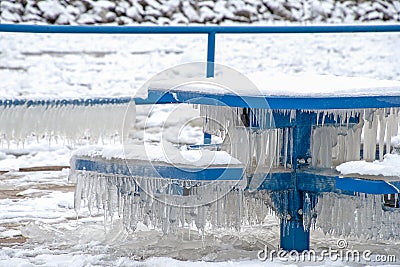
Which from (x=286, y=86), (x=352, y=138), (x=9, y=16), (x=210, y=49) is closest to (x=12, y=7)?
(x=9, y=16)

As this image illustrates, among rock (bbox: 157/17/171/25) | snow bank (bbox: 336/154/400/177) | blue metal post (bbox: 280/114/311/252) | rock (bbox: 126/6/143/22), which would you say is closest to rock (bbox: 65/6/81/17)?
rock (bbox: 126/6/143/22)

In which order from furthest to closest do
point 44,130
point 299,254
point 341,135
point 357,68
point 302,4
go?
1. point 302,4
2. point 357,68
3. point 44,130
4. point 341,135
5. point 299,254

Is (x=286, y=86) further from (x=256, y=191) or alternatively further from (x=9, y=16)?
(x=9, y=16)

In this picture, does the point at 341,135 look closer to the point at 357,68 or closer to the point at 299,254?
the point at 299,254

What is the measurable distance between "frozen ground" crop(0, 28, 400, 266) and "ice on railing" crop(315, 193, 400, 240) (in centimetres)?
18

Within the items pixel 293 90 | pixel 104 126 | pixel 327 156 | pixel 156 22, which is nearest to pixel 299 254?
pixel 327 156

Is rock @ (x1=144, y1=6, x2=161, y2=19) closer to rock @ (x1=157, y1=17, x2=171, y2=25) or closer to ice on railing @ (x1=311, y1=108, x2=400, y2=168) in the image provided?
rock @ (x1=157, y1=17, x2=171, y2=25)

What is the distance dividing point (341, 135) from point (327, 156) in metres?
0.16

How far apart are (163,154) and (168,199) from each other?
6.2 inches

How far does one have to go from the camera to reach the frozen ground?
121 inches

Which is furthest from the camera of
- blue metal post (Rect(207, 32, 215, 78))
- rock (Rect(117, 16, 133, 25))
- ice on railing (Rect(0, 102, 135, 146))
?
rock (Rect(117, 16, 133, 25))

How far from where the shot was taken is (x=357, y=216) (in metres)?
3.00

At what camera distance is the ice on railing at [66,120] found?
161 inches

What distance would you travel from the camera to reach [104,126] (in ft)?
14.4
